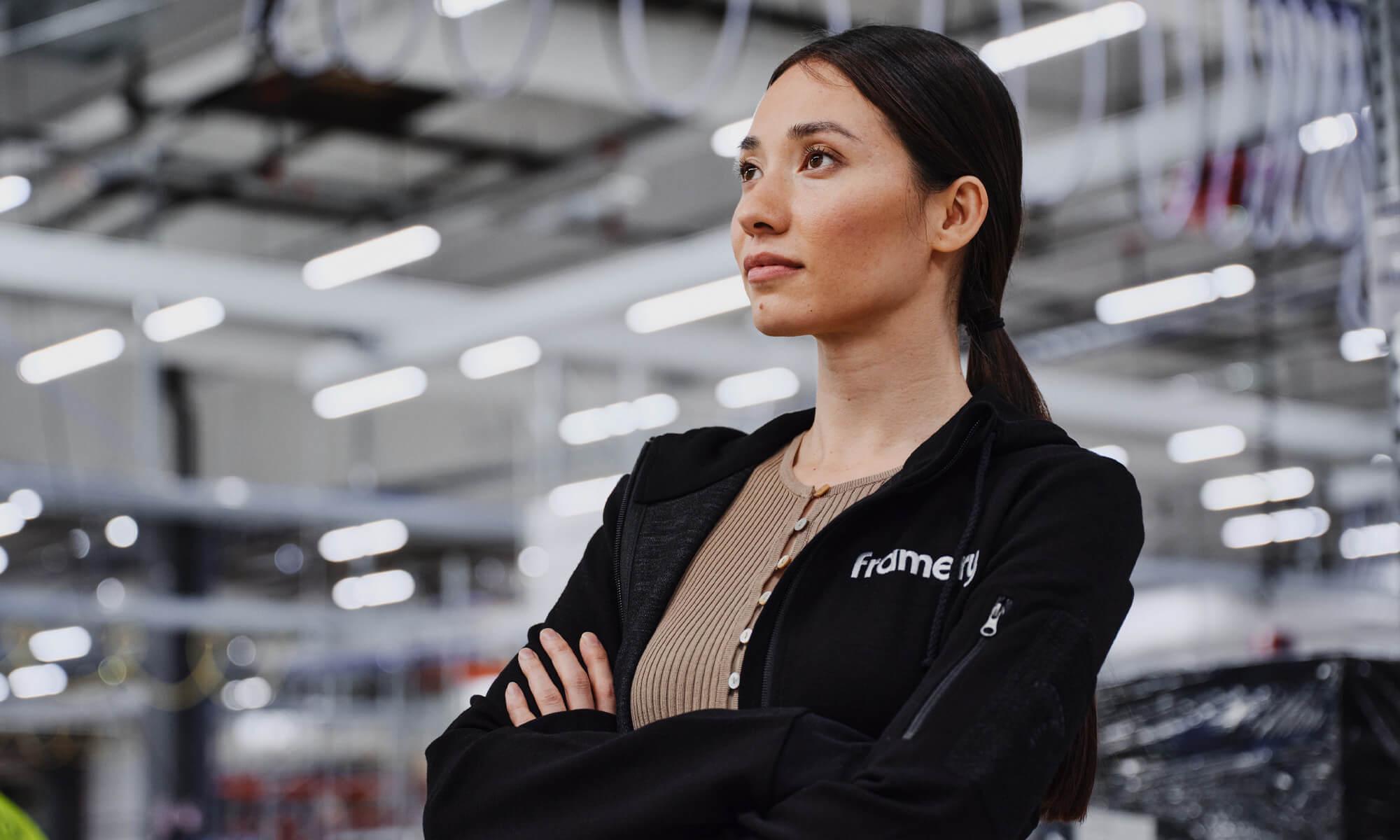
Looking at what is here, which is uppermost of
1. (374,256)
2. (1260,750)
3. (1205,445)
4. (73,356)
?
(374,256)

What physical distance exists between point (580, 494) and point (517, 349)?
945 millimetres

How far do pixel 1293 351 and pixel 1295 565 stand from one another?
177 cm

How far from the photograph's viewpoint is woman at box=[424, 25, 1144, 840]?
3.98 ft

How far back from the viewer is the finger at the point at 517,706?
1476 mm

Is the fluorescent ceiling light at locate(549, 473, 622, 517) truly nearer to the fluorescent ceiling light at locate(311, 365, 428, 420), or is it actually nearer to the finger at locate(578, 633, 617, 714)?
the fluorescent ceiling light at locate(311, 365, 428, 420)

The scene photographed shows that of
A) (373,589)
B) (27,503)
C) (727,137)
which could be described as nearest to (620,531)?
(727,137)

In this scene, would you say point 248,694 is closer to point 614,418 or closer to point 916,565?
point 614,418

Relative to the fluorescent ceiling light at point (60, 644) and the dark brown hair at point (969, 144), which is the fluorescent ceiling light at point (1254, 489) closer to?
the fluorescent ceiling light at point (60, 644)

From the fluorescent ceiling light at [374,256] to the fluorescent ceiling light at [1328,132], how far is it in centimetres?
528

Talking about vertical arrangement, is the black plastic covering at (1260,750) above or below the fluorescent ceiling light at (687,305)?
below

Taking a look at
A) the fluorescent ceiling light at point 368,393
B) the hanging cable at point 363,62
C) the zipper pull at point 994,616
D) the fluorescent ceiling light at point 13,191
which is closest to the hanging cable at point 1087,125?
the hanging cable at point 363,62

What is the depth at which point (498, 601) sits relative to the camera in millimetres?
13836

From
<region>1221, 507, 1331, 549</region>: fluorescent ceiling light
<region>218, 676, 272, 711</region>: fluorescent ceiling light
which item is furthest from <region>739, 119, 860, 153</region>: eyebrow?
<region>218, 676, 272, 711</region>: fluorescent ceiling light

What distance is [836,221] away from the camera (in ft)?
4.54
